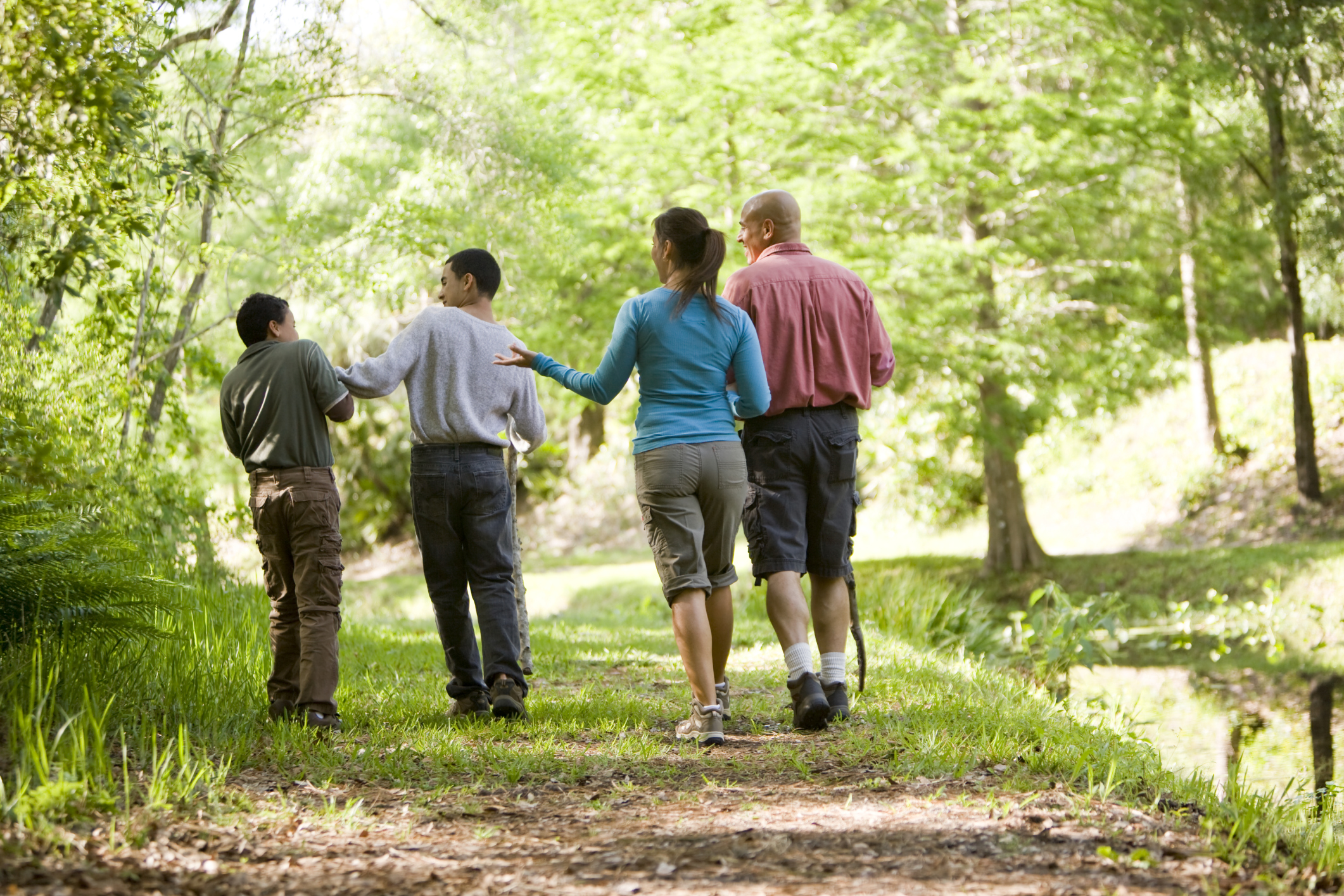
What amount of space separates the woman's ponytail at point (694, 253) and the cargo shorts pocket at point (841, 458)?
2.49ft

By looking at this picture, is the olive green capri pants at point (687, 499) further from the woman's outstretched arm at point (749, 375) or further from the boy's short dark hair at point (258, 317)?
the boy's short dark hair at point (258, 317)

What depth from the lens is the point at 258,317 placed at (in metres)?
4.25

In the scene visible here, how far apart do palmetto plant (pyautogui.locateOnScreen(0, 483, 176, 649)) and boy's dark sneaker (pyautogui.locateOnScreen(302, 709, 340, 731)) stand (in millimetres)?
614

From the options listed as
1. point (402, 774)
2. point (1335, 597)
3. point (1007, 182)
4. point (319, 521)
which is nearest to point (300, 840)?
point (402, 774)

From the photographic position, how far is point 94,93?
13.6 feet

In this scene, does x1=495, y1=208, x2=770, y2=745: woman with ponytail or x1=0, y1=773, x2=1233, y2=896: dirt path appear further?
x1=495, y1=208, x2=770, y2=745: woman with ponytail

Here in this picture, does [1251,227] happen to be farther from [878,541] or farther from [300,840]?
[300,840]

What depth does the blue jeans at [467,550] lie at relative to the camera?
4.41 meters

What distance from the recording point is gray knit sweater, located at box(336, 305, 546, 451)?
438cm

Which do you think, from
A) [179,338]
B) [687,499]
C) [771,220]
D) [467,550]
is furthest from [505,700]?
[179,338]

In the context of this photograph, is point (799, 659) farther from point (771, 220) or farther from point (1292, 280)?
point (1292, 280)

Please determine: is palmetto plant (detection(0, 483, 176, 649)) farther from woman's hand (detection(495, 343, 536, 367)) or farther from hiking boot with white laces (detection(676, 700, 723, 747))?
hiking boot with white laces (detection(676, 700, 723, 747))

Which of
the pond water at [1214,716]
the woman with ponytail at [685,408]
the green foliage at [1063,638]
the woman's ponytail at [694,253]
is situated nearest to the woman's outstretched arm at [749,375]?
the woman with ponytail at [685,408]

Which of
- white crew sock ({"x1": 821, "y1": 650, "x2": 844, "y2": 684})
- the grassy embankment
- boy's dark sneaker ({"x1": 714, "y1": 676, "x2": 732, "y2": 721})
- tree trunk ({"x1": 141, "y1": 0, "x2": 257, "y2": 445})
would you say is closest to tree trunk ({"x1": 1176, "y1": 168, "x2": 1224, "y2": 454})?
the grassy embankment
